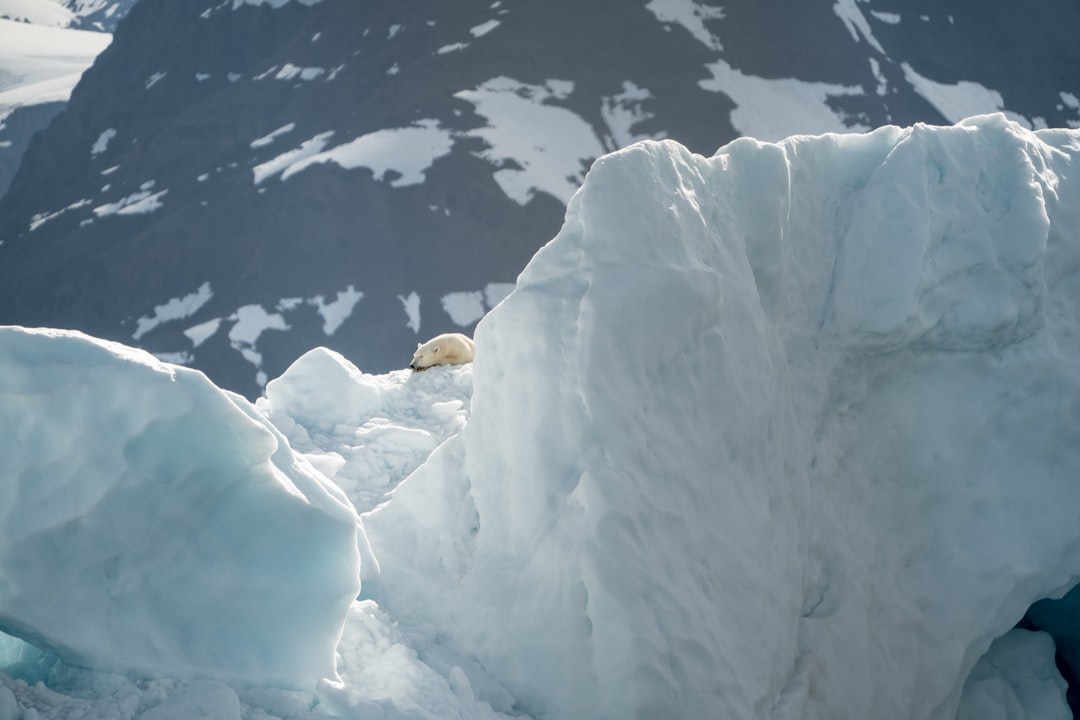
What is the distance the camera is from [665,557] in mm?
3158

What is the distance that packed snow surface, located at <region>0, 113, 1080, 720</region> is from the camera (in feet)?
8.36

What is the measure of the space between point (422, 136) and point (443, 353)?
995cm

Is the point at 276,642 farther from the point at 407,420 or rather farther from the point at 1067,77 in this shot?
the point at 1067,77

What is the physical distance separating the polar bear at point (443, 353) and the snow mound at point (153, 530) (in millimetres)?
4459

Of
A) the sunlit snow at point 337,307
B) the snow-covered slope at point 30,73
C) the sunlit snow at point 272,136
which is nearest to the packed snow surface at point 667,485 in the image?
the sunlit snow at point 337,307

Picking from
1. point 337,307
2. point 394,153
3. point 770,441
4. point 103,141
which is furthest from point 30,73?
point 770,441

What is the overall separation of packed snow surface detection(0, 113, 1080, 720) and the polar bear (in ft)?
7.42

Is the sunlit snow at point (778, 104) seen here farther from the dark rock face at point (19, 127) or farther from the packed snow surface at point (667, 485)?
the dark rock face at point (19, 127)

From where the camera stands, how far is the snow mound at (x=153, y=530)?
2404 mm

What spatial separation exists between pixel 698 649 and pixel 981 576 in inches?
78.6

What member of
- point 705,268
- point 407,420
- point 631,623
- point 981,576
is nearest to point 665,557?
point 631,623

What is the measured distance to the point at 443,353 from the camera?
24.7 ft

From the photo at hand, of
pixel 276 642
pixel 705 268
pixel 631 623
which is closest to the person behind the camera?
pixel 276 642

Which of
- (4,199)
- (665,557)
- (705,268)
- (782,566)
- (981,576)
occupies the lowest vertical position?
(4,199)
